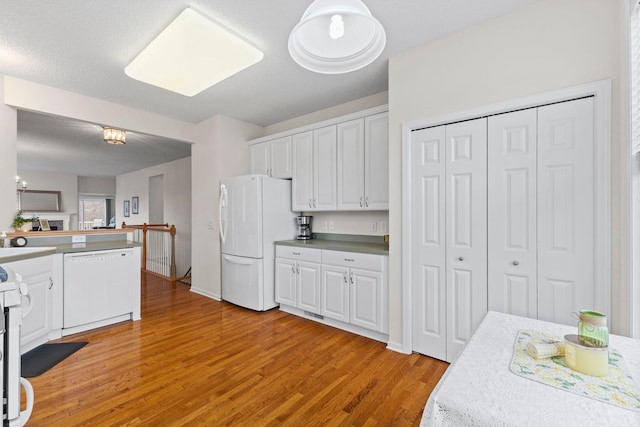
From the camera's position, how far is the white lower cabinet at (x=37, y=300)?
233 cm

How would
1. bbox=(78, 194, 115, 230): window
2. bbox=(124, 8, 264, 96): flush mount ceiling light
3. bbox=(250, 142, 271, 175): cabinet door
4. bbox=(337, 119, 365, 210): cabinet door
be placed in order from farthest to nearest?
1. bbox=(78, 194, 115, 230): window
2. bbox=(250, 142, 271, 175): cabinet door
3. bbox=(337, 119, 365, 210): cabinet door
4. bbox=(124, 8, 264, 96): flush mount ceiling light

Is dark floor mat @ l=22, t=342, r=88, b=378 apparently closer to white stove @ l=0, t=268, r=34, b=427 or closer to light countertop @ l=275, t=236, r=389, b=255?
white stove @ l=0, t=268, r=34, b=427

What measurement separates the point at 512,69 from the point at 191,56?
2.44 meters

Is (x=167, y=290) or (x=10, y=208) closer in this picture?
(x=10, y=208)

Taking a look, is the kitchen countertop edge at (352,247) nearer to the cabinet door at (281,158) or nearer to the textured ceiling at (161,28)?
the cabinet door at (281,158)

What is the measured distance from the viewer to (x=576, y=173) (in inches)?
70.0

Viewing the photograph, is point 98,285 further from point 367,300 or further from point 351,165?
point 351,165

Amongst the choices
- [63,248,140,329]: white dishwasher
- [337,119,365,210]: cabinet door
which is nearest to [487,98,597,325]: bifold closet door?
[337,119,365,210]: cabinet door

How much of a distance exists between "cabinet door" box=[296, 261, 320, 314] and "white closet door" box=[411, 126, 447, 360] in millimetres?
1123

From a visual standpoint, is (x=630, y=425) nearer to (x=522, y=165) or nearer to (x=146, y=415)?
(x=522, y=165)

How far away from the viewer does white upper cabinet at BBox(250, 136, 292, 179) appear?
12.5 ft

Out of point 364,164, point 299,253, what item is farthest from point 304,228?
point 364,164

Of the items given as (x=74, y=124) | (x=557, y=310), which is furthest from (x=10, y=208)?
(x=557, y=310)

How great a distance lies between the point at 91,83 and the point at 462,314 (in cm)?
418
